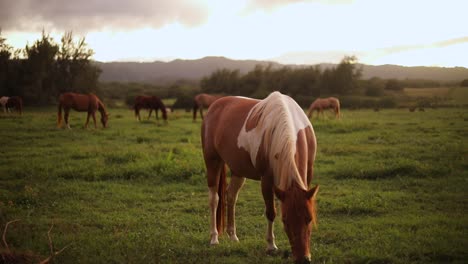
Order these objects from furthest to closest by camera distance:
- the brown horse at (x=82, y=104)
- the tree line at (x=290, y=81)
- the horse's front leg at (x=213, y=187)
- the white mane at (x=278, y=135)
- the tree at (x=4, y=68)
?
the tree line at (x=290, y=81), the tree at (x=4, y=68), the brown horse at (x=82, y=104), the horse's front leg at (x=213, y=187), the white mane at (x=278, y=135)

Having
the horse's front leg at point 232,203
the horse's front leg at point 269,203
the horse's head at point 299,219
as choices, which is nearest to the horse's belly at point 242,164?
the horse's front leg at point 269,203

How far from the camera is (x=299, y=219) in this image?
11.9 feet

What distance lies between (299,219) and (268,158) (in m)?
0.96

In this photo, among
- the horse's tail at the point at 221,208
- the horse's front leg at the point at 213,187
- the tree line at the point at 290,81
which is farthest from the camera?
the tree line at the point at 290,81

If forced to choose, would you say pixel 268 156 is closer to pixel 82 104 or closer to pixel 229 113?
pixel 229 113

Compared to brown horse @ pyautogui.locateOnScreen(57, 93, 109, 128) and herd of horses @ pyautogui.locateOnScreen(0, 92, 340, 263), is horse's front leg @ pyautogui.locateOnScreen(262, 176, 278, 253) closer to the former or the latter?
herd of horses @ pyautogui.locateOnScreen(0, 92, 340, 263)

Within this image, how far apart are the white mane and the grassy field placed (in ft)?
3.90

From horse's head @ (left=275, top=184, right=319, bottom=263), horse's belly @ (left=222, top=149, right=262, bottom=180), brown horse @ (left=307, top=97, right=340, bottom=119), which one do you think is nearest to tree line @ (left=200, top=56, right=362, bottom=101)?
brown horse @ (left=307, top=97, right=340, bottom=119)

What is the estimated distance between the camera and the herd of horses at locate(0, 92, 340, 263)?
3.66 m

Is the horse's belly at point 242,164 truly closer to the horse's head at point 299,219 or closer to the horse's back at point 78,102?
the horse's head at point 299,219

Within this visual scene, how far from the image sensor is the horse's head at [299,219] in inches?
142

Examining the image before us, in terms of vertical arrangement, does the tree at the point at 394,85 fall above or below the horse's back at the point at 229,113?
above

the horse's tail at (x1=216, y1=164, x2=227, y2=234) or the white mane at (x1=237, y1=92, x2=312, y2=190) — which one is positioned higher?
the white mane at (x1=237, y1=92, x2=312, y2=190)

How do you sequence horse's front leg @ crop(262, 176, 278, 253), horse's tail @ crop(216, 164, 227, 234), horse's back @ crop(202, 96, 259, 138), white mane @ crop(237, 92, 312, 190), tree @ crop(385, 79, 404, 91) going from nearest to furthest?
white mane @ crop(237, 92, 312, 190)
horse's front leg @ crop(262, 176, 278, 253)
horse's back @ crop(202, 96, 259, 138)
horse's tail @ crop(216, 164, 227, 234)
tree @ crop(385, 79, 404, 91)
